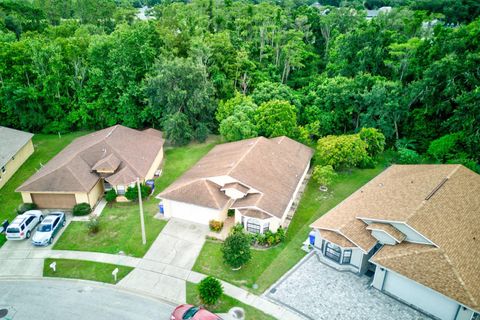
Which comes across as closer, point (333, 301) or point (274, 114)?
point (333, 301)

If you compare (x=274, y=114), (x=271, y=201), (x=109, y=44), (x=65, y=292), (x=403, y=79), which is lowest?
(x=65, y=292)

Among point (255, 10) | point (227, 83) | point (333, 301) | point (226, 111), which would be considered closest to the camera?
point (333, 301)

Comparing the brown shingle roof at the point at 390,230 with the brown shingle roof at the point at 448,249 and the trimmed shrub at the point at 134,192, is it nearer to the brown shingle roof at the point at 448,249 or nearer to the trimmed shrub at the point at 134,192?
the brown shingle roof at the point at 448,249

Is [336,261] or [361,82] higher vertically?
[361,82]

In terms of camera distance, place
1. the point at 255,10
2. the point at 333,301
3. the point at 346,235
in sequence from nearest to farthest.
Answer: the point at 333,301 → the point at 346,235 → the point at 255,10

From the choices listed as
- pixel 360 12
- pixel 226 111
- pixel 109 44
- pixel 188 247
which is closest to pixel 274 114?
pixel 226 111

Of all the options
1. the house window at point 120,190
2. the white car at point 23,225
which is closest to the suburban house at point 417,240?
the house window at point 120,190

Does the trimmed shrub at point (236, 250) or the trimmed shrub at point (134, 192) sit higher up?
the trimmed shrub at point (236, 250)

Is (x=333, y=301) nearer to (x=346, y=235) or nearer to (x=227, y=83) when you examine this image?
(x=346, y=235)
